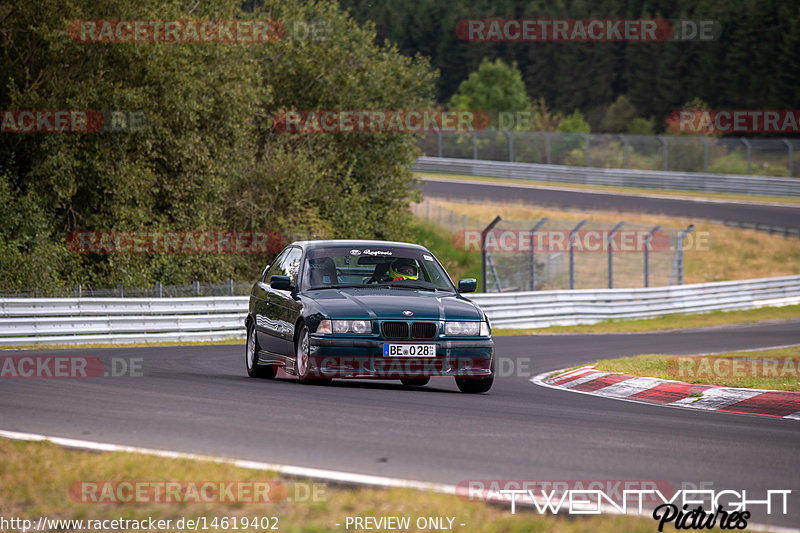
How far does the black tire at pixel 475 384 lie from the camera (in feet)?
37.0

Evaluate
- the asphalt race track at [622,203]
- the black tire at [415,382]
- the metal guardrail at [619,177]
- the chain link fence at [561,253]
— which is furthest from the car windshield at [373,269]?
the metal guardrail at [619,177]

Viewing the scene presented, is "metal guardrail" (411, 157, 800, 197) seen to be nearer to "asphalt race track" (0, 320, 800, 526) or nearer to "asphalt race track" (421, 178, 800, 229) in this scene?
"asphalt race track" (421, 178, 800, 229)

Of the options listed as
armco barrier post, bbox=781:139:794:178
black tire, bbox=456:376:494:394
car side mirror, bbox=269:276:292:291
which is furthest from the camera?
armco barrier post, bbox=781:139:794:178

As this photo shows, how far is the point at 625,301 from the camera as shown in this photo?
94.7 ft

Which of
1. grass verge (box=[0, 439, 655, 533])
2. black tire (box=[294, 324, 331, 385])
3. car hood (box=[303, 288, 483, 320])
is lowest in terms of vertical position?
black tire (box=[294, 324, 331, 385])

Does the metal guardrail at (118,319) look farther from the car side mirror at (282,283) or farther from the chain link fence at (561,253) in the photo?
the car side mirror at (282,283)

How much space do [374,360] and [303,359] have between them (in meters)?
0.85

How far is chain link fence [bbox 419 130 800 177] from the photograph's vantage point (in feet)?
168

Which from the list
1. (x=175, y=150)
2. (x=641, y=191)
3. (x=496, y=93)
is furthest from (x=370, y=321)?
(x=496, y=93)

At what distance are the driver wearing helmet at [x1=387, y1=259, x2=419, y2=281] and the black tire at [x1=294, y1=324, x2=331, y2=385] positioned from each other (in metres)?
1.45

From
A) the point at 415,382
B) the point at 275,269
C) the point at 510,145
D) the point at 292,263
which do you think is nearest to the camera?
the point at 415,382

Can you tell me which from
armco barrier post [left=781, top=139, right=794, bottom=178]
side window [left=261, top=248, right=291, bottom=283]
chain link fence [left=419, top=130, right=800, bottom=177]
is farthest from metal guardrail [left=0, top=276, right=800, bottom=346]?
chain link fence [left=419, top=130, right=800, bottom=177]

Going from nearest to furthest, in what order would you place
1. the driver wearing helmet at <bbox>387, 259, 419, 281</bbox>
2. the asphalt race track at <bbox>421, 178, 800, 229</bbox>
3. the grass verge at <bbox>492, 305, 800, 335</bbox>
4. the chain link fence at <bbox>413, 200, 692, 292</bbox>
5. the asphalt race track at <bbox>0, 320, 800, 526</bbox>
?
the asphalt race track at <bbox>0, 320, 800, 526</bbox> → the driver wearing helmet at <bbox>387, 259, 419, 281</bbox> → the grass verge at <bbox>492, 305, 800, 335</bbox> → the chain link fence at <bbox>413, 200, 692, 292</bbox> → the asphalt race track at <bbox>421, 178, 800, 229</bbox>

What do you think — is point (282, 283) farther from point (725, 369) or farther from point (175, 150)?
point (175, 150)
